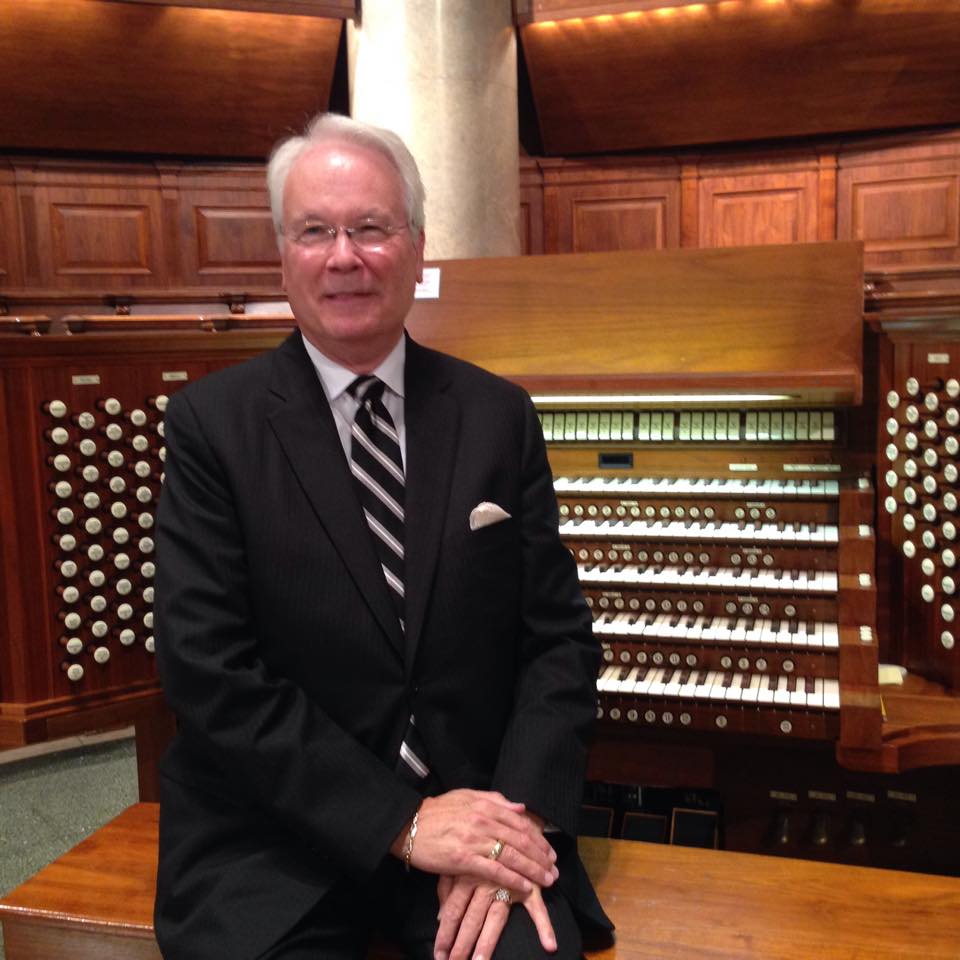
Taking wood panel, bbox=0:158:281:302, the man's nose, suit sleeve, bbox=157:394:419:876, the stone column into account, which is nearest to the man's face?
the man's nose

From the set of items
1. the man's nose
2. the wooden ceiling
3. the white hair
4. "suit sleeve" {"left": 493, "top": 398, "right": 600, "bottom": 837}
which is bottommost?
"suit sleeve" {"left": 493, "top": 398, "right": 600, "bottom": 837}

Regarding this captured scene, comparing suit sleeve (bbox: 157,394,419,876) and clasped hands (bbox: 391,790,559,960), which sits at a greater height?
suit sleeve (bbox: 157,394,419,876)

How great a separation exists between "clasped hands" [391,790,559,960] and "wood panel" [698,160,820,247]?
3.89 m

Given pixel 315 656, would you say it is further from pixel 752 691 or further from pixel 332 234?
pixel 752 691

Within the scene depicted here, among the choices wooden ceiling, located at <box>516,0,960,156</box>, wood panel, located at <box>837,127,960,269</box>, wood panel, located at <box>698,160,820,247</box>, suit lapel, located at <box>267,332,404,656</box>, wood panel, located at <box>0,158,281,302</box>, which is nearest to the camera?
suit lapel, located at <box>267,332,404,656</box>

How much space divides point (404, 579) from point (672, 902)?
73cm

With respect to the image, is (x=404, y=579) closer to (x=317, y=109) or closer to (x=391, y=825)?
(x=391, y=825)

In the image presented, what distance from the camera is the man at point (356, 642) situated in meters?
1.36

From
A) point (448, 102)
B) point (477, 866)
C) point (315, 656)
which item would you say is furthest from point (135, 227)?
point (477, 866)

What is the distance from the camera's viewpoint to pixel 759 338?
260cm

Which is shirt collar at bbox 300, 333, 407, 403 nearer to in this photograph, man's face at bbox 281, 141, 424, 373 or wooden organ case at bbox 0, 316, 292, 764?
man's face at bbox 281, 141, 424, 373

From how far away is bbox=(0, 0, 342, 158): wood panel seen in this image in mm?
4312

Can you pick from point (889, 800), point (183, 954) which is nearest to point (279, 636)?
point (183, 954)

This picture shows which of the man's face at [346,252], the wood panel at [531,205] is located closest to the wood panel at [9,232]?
the wood panel at [531,205]
